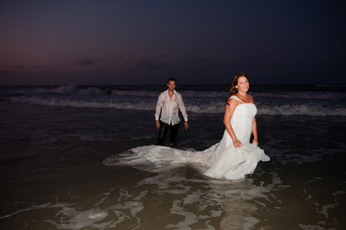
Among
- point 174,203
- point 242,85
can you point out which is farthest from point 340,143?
point 174,203

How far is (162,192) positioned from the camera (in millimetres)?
4402

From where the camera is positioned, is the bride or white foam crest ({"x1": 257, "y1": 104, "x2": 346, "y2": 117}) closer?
the bride

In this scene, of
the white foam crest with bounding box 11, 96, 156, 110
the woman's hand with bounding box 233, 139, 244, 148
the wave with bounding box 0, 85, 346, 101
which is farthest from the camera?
the wave with bounding box 0, 85, 346, 101

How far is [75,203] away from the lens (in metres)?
3.93

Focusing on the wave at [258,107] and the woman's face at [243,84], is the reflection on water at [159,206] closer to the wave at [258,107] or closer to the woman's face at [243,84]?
the woman's face at [243,84]

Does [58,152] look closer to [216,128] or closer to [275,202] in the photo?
[275,202]

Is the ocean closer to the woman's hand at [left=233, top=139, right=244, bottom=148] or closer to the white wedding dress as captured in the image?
the white wedding dress

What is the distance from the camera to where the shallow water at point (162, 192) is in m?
3.45

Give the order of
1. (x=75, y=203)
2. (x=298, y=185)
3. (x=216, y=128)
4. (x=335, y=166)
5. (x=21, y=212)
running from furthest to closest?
(x=216, y=128) → (x=335, y=166) → (x=298, y=185) → (x=75, y=203) → (x=21, y=212)

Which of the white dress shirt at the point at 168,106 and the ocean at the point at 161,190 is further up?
the white dress shirt at the point at 168,106

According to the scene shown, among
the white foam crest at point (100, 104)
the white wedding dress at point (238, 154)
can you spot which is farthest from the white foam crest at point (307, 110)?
the white wedding dress at point (238, 154)

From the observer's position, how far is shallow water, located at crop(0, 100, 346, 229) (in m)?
3.45

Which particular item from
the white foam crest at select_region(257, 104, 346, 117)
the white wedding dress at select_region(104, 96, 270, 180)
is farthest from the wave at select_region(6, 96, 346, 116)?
the white wedding dress at select_region(104, 96, 270, 180)

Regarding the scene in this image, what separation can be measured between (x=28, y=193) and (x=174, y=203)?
2511 mm
